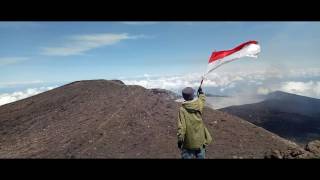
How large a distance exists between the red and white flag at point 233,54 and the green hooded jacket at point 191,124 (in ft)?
2.20

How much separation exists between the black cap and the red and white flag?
0.51m

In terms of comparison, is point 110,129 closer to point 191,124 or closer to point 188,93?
point 191,124

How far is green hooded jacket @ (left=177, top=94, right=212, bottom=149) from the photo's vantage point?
6527 millimetres

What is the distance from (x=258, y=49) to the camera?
21.7 ft

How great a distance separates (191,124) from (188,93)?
536 mm

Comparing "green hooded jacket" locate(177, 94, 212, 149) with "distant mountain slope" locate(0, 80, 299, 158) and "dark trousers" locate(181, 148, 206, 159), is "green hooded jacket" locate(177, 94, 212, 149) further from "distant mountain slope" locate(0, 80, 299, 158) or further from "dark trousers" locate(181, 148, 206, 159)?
"distant mountain slope" locate(0, 80, 299, 158)

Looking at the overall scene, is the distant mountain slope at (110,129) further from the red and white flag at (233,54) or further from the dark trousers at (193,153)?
the red and white flag at (233,54)

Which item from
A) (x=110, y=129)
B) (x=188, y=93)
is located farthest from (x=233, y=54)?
(x=110, y=129)

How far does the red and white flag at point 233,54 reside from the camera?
21.8ft

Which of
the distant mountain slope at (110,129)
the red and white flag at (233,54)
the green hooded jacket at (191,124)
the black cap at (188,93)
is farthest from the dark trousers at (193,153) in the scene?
the distant mountain slope at (110,129)

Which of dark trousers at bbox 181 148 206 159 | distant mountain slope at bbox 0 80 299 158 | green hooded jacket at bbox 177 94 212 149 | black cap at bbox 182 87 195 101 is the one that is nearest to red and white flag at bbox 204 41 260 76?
black cap at bbox 182 87 195 101

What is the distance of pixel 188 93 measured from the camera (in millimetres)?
6496
